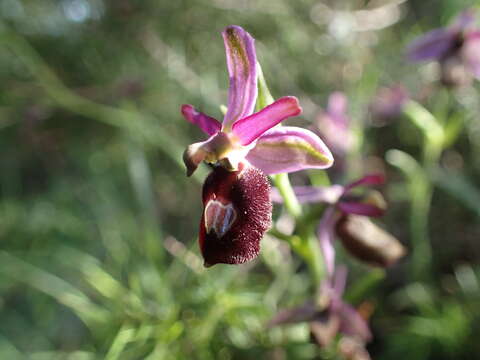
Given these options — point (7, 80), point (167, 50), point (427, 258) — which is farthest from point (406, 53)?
point (7, 80)

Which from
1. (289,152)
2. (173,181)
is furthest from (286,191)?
(173,181)

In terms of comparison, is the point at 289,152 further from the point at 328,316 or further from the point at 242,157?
the point at 328,316

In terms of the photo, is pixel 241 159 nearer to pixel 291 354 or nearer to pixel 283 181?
pixel 283 181

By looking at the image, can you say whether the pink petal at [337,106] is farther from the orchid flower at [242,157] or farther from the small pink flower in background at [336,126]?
the orchid flower at [242,157]

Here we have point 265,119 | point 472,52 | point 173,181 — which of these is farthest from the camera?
point 173,181

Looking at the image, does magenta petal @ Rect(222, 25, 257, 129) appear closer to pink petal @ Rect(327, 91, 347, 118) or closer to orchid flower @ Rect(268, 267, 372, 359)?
orchid flower @ Rect(268, 267, 372, 359)

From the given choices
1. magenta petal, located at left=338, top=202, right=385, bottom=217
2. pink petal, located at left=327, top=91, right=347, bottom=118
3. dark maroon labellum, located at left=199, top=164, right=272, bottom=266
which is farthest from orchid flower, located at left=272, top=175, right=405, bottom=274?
pink petal, located at left=327, top=91, right=347, bottom=118
